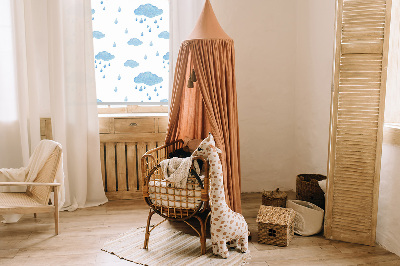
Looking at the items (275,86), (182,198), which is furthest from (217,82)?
(275,86)

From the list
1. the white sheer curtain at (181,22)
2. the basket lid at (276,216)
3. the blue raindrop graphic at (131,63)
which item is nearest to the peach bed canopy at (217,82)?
the basket lid at (276,216)

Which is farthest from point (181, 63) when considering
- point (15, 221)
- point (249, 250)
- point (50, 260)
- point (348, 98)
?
point (15, 221)

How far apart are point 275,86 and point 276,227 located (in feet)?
5.99

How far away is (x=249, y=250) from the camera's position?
2.66 meters

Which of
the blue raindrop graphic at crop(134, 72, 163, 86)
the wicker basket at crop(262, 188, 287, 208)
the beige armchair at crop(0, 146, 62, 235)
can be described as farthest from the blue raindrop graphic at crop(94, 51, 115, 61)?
the wicker basket at crop(262, 188, 287, 208)

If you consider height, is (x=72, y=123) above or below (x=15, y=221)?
above

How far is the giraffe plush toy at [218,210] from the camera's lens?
8.00ft

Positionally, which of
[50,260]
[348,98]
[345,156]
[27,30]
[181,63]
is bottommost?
[50,260]

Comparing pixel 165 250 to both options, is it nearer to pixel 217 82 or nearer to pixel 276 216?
pixel 276 216

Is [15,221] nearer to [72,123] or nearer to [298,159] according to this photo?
[72,123]

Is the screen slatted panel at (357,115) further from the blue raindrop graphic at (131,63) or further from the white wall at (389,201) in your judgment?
the blue raindrop graphic at (131,63)

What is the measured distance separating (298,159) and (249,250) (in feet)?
5.50

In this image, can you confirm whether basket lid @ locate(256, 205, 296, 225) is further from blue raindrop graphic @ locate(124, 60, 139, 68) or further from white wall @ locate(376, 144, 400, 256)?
blue raindrop graphic @ locate(124, 60, 139, 68)

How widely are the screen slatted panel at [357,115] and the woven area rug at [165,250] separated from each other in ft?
2.90
